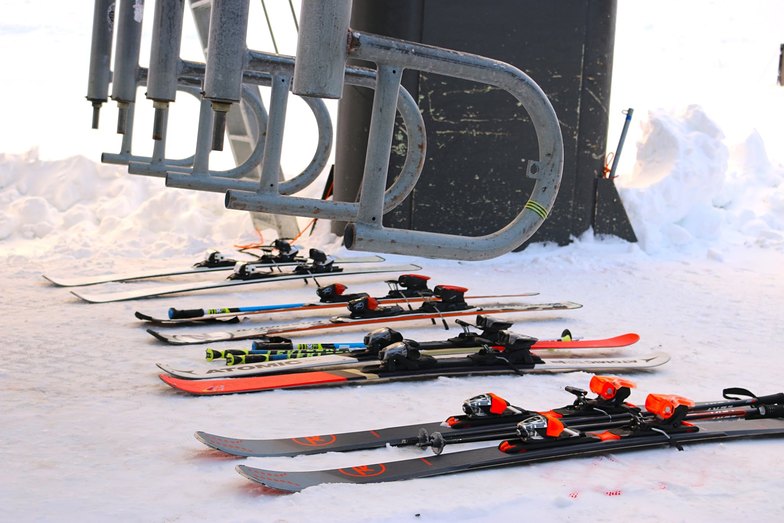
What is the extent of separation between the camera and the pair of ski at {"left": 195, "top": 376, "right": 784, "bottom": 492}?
8.99ft

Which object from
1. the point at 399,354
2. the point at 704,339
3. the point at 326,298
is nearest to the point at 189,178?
the point at 326,298

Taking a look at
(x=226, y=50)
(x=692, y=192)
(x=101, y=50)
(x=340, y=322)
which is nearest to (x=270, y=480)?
(x=226, y=50)

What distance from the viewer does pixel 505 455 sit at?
290 centimetres

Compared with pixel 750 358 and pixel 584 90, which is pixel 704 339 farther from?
pixel 584 90

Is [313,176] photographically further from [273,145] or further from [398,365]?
[398,365]

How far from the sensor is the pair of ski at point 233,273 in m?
5.80

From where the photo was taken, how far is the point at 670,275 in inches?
285

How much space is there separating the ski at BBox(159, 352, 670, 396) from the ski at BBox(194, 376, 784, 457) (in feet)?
2.00

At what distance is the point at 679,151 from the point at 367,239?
6796mm

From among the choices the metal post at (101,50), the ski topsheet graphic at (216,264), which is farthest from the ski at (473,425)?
the ski topsheet graphic at (216,264)

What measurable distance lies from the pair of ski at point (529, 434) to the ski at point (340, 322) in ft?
5.50

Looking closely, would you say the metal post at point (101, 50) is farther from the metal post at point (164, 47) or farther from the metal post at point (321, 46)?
the metal post at point (321, 46)

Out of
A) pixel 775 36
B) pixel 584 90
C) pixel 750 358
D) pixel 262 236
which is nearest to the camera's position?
pixel 750 358

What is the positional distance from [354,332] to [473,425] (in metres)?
1.95
